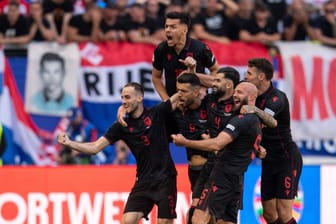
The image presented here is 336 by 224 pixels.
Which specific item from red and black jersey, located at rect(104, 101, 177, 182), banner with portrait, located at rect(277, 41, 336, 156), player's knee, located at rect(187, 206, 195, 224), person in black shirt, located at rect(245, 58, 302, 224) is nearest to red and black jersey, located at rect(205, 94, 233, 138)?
red and black jersey, located at rect(104, 101, 177, 182)

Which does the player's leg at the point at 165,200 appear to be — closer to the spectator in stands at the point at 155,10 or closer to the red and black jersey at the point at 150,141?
the red and black jersey at the point at 150,141

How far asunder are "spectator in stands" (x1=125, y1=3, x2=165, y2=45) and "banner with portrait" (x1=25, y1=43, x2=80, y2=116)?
97cm

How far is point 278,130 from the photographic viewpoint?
1512 cm

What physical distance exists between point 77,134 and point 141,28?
2.12 m

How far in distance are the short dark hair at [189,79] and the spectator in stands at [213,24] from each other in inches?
223

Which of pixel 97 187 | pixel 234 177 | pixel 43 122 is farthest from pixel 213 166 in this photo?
pixel 43 122

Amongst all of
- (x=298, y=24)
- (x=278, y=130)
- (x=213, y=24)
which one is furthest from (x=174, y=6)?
(x=278, y=130)

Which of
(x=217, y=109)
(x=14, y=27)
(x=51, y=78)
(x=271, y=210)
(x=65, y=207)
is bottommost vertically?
(x=65, y=207)

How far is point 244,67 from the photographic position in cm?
2022

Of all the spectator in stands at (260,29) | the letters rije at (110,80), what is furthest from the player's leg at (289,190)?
the spectator in stands at (260,29)

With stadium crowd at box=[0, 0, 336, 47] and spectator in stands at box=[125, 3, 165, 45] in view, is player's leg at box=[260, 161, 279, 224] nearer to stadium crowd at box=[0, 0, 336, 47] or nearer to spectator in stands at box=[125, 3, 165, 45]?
stadium crowd at box=[0, 0, 336, 47]

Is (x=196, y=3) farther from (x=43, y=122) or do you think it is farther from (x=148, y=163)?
(x=148, y=163)

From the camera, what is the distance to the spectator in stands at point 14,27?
19797 mm

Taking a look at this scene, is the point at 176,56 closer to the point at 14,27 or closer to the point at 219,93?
the point at 219,93
